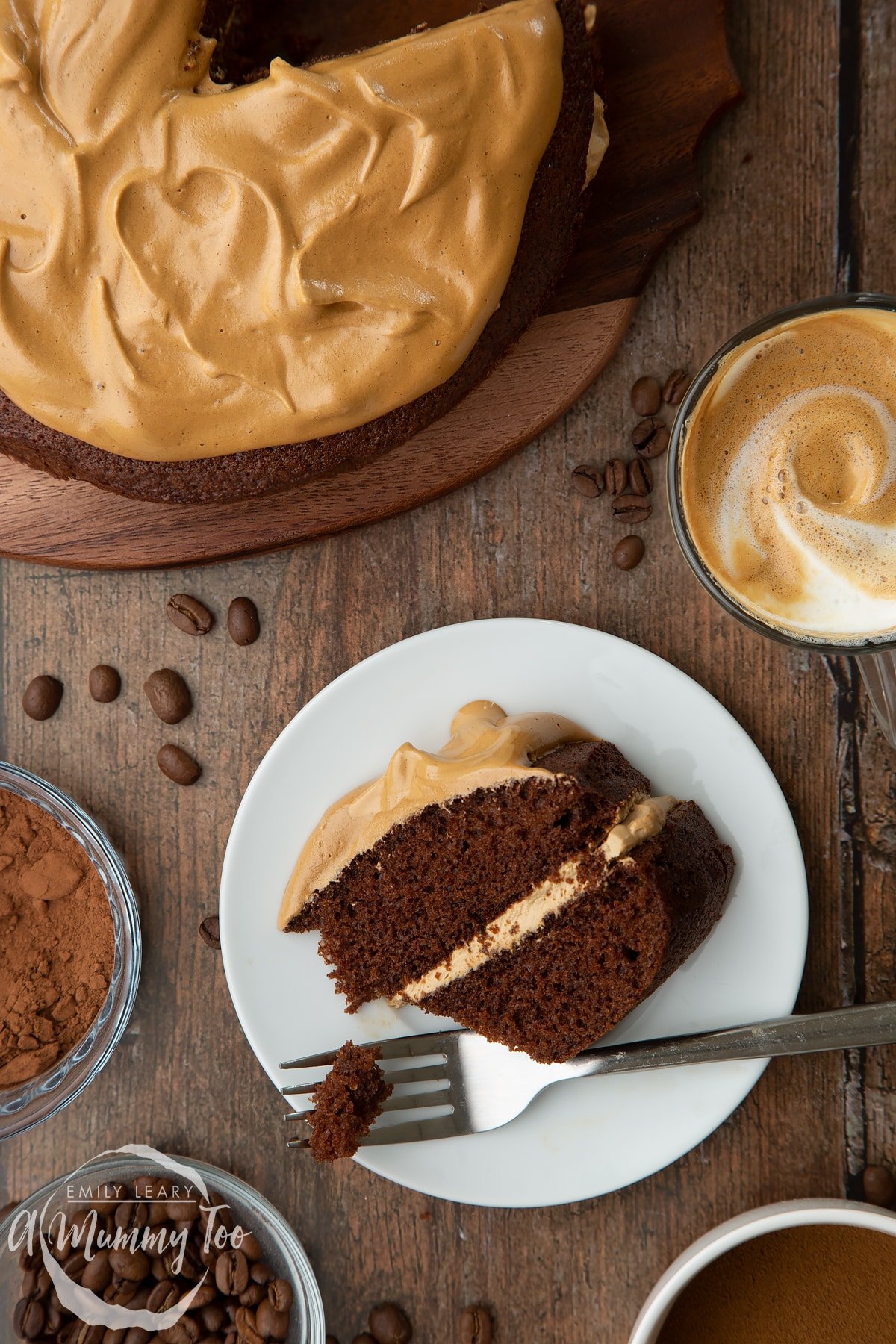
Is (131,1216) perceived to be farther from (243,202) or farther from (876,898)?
(243,202)

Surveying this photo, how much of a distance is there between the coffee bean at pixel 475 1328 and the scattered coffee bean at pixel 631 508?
158 centimetres

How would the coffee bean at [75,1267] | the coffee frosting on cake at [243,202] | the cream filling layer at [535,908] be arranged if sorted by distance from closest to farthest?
the coffee frosting on cake at [243,202] < the cream filling layer at [535,908] < the coffee bean at [75,1267]

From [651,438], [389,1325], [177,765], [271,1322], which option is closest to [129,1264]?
[271,1322]

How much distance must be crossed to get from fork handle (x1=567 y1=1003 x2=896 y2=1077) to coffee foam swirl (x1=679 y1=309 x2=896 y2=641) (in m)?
0.68

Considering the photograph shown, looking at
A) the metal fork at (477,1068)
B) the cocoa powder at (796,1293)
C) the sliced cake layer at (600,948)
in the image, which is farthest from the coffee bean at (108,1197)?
the cocoa powder at (796,1293)

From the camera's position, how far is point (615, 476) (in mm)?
1838

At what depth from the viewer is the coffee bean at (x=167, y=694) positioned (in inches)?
75.1

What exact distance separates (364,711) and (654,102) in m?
1.21

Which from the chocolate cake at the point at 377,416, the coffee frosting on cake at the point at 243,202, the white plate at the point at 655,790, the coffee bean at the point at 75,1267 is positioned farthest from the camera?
the coffee bean at the point at 75,1267

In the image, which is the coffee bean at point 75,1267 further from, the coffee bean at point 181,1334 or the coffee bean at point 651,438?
the coffee bean at point 651,438

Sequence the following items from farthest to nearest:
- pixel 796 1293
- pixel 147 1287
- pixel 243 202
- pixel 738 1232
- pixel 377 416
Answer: pixel 147 1287, pixel 796 1293, pixel 738 1232, pixel 377 416, pixel 243 202

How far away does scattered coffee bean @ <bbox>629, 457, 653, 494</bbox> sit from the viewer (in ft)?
6.03

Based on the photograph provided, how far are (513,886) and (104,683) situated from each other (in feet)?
2.94

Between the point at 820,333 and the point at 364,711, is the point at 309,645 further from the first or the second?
the point at 820,333
